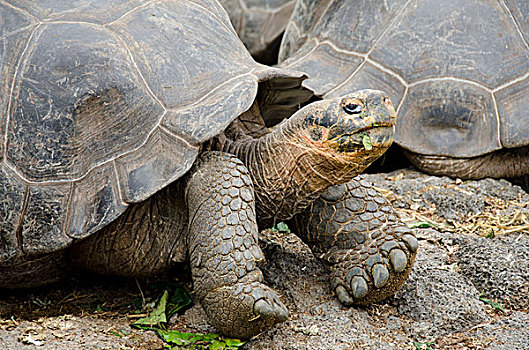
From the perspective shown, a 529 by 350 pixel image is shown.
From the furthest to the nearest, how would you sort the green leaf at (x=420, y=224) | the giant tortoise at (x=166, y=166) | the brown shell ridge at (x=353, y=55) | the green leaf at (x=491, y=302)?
the brown shell ridge at (x=353, y=55), the green leaf at (x=420, y=224), the green leaf at (x=491, y=302), the giant tortoise at (x=166, y=166)

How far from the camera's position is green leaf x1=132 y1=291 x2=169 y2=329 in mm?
3043

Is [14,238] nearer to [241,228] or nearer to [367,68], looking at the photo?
[241,228]

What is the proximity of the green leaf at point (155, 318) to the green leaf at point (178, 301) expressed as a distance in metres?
0.03

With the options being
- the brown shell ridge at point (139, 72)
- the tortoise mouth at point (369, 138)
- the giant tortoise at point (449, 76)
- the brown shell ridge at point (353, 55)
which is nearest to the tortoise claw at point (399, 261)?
the tortoise mouth at point (369, 138)

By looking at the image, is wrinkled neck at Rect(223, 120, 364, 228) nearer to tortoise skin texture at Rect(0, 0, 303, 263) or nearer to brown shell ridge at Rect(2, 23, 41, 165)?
tortoise skin texture at Rect(0, 0, 303, 263)

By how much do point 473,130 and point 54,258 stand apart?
288cm

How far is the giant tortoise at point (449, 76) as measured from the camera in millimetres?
4480

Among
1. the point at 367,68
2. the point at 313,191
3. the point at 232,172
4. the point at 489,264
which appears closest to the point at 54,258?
the point at 232,172

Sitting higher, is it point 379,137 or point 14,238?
point 379,137

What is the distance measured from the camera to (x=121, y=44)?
3.09 meters

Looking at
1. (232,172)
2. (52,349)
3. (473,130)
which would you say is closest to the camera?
(52,349)

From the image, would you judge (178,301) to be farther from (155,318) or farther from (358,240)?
(358,240)

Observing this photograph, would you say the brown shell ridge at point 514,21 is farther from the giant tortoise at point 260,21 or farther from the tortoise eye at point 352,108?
the giant tortoise at point 260,21

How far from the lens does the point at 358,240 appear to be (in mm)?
3152
